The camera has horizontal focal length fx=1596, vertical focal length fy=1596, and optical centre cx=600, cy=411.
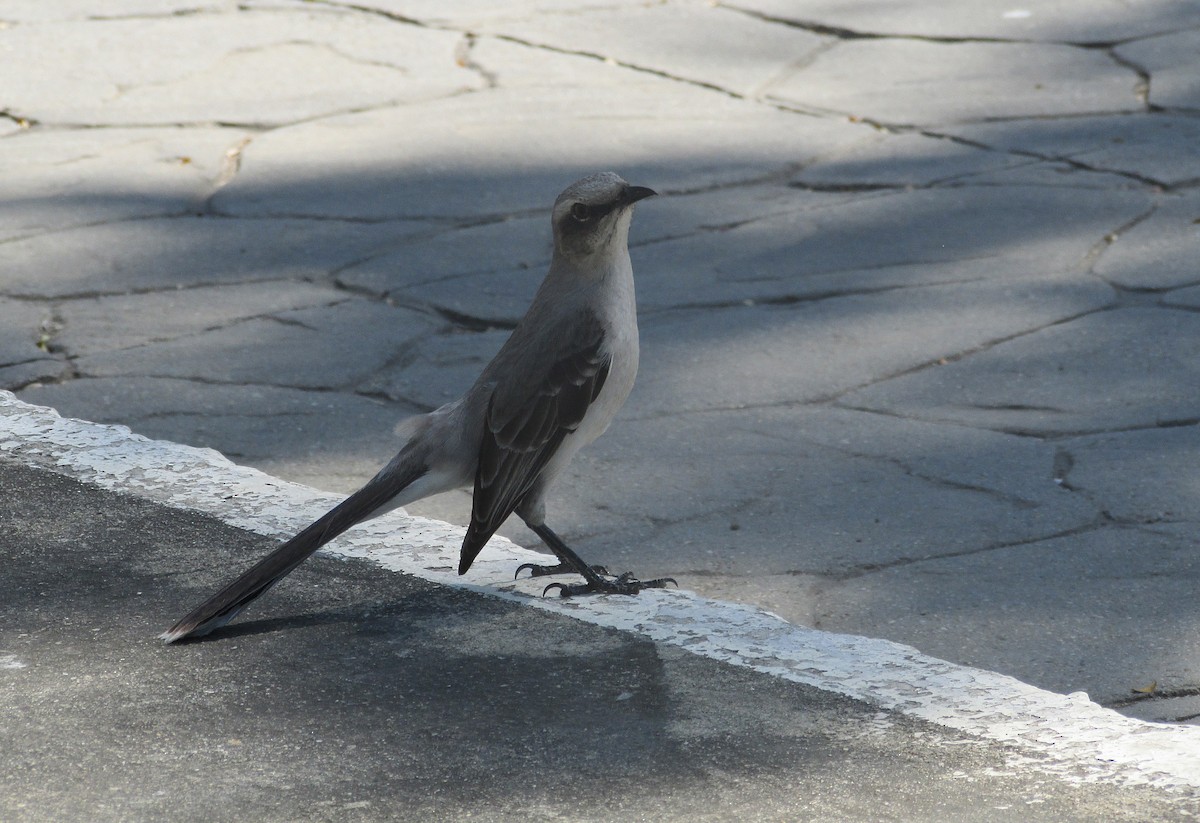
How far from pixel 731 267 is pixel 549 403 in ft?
8.10

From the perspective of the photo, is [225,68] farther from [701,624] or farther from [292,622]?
[701,624]

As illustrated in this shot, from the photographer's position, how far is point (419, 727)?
93.6 inches

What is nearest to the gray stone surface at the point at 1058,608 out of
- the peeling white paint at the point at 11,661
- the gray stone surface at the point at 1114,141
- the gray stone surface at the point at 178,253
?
the peeling white paint at the point at 11,661

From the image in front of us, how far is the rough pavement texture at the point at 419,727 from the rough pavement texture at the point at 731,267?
24.8 inches

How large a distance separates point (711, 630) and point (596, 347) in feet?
1.94

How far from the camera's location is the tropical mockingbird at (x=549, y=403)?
9.46 feet

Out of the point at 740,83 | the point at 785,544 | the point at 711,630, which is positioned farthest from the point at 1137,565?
the point at 740,83

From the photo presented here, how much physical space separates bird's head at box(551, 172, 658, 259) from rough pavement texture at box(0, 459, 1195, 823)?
69cm

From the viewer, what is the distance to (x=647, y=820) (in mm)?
2117

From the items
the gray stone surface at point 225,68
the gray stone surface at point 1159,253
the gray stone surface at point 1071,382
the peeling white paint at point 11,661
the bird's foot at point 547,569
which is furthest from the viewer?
the gray stone surface at point 225,68

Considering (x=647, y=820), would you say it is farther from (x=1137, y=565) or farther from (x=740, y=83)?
(x=740, y=83)

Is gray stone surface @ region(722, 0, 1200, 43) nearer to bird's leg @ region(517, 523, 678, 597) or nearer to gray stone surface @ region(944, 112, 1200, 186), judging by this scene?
gray stone surface @ region(944, 112, 1200, 186)

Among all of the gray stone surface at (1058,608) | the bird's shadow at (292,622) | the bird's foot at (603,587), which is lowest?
the gray stone surface at (1058,608)

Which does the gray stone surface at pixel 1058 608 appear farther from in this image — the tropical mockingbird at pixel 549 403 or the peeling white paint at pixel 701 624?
the tropical mockingbird at pixel 549 403
